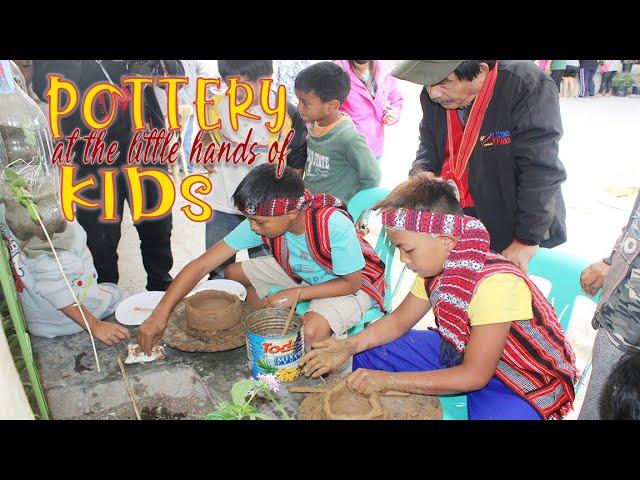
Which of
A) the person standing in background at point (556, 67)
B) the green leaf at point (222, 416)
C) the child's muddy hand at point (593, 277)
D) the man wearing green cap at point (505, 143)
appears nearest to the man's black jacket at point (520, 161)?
the man wearing green cap at point (505, 143)

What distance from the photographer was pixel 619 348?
5.43ft

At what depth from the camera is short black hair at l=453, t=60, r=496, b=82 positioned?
211 centimetres

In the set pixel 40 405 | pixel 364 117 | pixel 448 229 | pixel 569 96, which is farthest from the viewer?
pixel 569 96

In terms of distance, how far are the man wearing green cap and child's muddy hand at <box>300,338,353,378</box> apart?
1.08 metres

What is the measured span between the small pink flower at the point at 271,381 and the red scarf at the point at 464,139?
142cm

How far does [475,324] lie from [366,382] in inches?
16.1

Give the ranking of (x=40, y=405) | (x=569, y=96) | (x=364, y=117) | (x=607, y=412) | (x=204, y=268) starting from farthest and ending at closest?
(x=569, y=96) → (x=364, y=117) → (x=204, y=268) → (x=607, y=412) → (x=40, y=405)

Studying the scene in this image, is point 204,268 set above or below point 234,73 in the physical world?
below

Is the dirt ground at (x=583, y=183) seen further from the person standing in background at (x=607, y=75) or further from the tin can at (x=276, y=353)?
the tin can at (x=276, y=353)

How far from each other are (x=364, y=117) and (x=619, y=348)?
8.29 ft

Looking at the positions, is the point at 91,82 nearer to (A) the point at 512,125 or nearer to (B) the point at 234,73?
(B) the point at 234,73

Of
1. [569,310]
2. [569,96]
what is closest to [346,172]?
[569,310]

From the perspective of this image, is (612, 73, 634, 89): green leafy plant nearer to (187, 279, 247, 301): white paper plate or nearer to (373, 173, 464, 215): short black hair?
(373, 173, 464, 215): short black hair

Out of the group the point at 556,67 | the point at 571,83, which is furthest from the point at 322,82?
the point at 571,83
